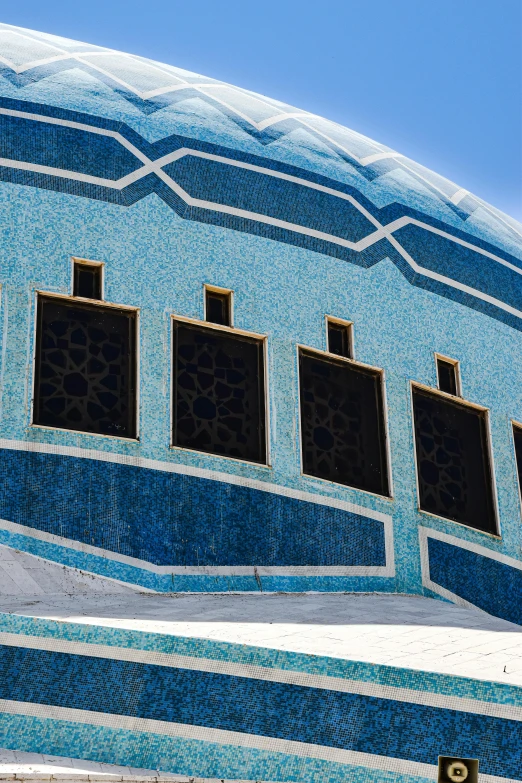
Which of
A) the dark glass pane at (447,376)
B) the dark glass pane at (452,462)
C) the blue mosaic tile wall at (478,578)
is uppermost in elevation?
the dark glass pane at (447,376)

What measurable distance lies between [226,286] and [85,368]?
104 centimetres

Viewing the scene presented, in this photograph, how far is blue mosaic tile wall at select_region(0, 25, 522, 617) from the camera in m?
6.57

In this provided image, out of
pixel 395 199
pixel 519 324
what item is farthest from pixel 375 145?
pixel 519 324

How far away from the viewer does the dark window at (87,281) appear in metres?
6.96

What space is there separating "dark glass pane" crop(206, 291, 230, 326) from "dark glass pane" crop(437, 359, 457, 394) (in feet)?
4.93

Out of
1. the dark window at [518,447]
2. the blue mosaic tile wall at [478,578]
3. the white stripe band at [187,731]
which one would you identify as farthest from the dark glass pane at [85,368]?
the dark window at [518,447]

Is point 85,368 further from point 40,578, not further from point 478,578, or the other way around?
point 478,578

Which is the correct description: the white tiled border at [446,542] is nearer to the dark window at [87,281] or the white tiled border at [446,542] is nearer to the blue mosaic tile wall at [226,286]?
the blue mosaic tile wall at [226,286]

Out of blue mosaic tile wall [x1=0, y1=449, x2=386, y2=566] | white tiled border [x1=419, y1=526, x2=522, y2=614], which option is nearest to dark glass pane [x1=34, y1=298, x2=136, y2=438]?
blue mosaic tile wall [x1=0, y1=449, x2=386, y2=566]

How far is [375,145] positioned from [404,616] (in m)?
4.04

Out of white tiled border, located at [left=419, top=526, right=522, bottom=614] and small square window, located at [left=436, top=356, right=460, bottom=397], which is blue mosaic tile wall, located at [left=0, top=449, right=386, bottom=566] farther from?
small square window, located at [left=436, top=356, right=460, bottom=397]

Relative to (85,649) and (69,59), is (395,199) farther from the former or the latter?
(85,649)

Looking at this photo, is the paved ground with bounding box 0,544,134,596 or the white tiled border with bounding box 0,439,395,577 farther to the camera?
the white tiled border with bounding box 0,439,395,577

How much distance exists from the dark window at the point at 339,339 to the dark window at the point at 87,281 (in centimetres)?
143
